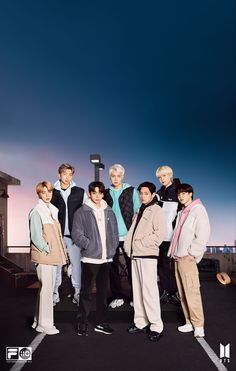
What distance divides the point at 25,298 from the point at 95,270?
151 inches

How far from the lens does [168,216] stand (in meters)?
6.52

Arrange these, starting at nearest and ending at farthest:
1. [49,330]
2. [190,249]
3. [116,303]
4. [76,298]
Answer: [190,249], [49,330], [116,303], [76,298]

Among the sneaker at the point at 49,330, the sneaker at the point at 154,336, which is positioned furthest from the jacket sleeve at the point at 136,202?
the sneaker at the point at 49,330

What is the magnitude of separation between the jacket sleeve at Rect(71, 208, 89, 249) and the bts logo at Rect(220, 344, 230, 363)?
1.94 meters

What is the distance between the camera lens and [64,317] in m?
6.05

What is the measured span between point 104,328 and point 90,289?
55cm

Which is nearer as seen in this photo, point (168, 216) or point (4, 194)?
point (168, 216)

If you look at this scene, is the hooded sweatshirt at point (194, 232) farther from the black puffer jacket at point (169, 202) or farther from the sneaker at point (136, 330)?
the black puffer jacket at point (169, 202)

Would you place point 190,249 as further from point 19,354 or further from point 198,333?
point 19,354

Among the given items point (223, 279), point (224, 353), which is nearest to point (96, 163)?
point (223, 279)

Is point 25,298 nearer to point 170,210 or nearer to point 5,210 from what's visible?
point 170,210

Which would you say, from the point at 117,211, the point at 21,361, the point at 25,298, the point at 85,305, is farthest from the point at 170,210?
the point at 25,298

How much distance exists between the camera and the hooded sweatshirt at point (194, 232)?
16.2 feet

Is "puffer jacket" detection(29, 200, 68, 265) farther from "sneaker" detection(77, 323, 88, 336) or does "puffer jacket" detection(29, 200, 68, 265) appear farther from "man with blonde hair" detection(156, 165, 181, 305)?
"man with blonde hair" detection(156, 165, 181, 305)
